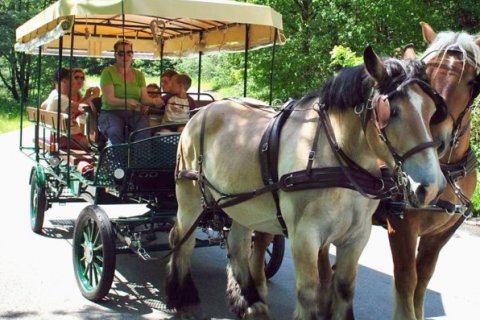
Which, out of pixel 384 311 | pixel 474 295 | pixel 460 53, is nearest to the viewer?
pixel 460 53

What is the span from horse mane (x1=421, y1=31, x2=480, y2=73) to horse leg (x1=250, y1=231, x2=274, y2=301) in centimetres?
217

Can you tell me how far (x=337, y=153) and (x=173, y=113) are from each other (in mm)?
3414

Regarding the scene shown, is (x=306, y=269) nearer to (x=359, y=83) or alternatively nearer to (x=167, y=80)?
(x=359, y=83)

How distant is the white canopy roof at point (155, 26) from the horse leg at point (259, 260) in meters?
2.01

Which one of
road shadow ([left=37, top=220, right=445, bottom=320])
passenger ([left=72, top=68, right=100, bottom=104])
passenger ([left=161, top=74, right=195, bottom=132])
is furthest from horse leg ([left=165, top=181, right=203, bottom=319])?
passenger ([left=72, top=68, right=100, bottom=104])

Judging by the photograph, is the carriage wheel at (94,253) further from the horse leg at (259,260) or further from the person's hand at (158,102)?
the person's hand at (158,102)

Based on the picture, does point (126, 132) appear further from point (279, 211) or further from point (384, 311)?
point (384, 311)

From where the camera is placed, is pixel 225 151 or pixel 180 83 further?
pixel 180 83

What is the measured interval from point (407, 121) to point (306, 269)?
45.6 inches

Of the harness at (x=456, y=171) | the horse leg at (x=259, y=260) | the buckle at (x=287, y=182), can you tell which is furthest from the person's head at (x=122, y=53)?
the harness at (x=456, y=171)

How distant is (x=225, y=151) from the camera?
446cm

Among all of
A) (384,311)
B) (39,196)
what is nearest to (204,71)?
(39,196)

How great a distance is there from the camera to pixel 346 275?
3922mm

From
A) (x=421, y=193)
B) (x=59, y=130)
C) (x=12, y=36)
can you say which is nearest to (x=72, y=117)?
(x=59, y=130)
